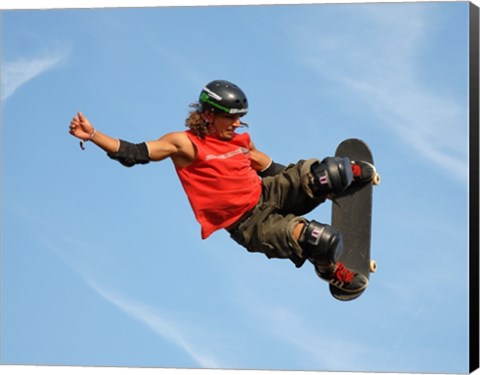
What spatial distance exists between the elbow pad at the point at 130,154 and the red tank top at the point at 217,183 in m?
0.34

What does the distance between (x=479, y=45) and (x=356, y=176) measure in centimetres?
146

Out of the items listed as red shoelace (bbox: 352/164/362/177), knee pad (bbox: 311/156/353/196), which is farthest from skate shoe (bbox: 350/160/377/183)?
knee pad (bbox: 311/156/353/196)

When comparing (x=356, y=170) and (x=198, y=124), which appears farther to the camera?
(x=356, y=170)

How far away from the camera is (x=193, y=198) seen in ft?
23.7

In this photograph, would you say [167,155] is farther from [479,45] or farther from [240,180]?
[479,45]

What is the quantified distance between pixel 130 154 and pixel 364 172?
6.25ft

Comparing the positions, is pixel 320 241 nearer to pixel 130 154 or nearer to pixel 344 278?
pixel 344 278

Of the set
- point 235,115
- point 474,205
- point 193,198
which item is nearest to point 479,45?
point 474,205

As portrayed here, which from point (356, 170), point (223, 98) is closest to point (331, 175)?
point (356, 170)

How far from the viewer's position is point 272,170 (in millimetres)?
7793

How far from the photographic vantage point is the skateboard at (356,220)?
25.7 ft

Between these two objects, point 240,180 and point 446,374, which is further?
point 446,374

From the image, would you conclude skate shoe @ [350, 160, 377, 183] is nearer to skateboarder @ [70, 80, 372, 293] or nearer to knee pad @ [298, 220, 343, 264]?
skateboarder @ [70, 80, 372, 293]

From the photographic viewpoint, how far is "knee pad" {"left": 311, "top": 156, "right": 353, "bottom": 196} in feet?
24.2
